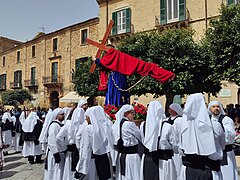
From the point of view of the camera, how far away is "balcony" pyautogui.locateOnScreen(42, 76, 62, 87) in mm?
29141

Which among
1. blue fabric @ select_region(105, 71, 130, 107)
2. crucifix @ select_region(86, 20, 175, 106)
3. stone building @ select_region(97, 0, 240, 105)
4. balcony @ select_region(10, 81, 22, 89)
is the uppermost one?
stone building @ select_region(97, 0, 240, 105)

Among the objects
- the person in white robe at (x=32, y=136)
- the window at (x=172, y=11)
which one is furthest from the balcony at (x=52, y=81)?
the person in white robe at (x=32, y=136)

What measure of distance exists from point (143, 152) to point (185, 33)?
10680mm

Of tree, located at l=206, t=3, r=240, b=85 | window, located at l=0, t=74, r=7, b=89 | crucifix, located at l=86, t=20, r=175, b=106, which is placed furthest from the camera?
window, located at l=0, t=74, r=7, b=89

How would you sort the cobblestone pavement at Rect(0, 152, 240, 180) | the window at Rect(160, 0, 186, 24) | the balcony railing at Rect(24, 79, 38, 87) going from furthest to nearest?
the balcony railing at Rect(24, 79, 38, 87), the window at Rect(160, 0, 186, 24), the cobblestone pavement at Rect(0, 152, 240, 180)

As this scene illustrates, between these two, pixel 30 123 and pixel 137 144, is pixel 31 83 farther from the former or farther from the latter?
pixel 137 144

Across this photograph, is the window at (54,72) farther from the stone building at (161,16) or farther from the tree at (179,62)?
the tree at (179,62)

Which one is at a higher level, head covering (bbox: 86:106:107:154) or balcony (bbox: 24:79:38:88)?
balcony (bbox: 24:79:38:88)

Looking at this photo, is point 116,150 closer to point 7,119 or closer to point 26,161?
point 26,161

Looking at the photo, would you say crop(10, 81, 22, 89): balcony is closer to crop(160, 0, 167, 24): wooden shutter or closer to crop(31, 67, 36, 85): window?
crop(31, 67, 36, 85): window

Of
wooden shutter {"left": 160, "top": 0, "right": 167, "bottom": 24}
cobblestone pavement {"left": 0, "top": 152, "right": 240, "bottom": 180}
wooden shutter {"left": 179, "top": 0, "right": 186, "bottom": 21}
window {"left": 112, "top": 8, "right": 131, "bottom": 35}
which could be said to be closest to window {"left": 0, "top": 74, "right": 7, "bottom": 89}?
window {"left": 112, "top": 8, "right": 131, "bottom": 35}

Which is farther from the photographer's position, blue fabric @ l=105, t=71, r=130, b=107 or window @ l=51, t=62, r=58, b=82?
window @ l=51, t=62, r=58, b=82

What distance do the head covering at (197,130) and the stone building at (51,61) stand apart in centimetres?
2099

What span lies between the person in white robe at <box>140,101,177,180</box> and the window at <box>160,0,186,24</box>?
1518cm
